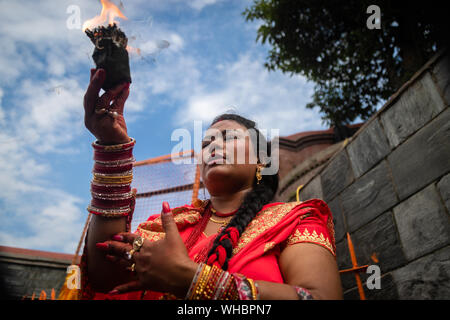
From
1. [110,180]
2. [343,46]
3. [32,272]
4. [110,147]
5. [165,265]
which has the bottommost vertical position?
[165,265]

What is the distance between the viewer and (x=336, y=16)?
7.82 metres

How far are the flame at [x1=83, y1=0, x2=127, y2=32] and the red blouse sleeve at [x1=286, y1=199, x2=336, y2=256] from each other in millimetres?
1414

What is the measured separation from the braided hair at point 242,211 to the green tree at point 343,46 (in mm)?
5450

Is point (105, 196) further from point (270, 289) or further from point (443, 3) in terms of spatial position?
point (443, 3)

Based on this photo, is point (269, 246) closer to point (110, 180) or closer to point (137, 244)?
point (137, 244)

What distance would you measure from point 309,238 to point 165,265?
29.7 inches

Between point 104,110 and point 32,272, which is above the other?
point 32,272

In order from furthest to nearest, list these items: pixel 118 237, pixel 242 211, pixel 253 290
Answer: pixel 242 211 < pixel 118 237 < pixel 253 290

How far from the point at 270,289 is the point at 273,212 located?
26.9 inches

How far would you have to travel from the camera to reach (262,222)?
5.83 feet

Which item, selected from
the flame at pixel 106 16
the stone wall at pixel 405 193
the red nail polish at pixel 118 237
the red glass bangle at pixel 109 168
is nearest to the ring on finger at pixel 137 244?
the red nail polish at pixel 118 237

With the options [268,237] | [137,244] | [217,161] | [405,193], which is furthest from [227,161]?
[405,193]

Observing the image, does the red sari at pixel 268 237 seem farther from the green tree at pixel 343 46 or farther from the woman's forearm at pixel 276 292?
the green tree at pixel 343 46
